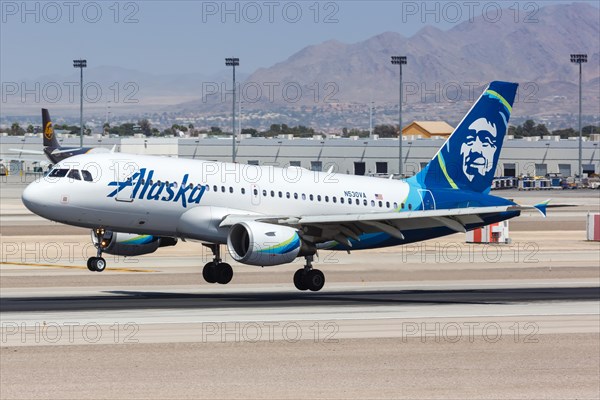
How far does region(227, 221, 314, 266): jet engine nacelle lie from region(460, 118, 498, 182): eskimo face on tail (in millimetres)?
11521

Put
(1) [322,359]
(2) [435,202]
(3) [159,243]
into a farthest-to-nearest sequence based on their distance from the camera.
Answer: (2) [435,202] < (3) [159,243] < (1) [322,359]

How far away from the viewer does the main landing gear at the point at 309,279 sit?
48906 millimetres

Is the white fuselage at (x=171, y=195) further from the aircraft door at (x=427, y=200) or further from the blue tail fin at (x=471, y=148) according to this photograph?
the blue tail fin at (x=471, y=148)

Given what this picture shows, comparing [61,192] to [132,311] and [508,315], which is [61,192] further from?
[508,315]

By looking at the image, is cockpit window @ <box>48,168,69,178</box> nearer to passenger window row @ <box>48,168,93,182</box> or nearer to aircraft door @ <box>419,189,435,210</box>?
passenger window row @ <box>48,168,93,182</box>

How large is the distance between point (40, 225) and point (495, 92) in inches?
2159

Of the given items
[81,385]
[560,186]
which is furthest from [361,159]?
[81,385]

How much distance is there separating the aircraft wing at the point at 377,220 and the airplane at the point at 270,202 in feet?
0.17

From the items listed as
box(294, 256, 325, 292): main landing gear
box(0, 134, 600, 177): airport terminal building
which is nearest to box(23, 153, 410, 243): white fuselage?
box(294, 256, 325, 292): main landing gear

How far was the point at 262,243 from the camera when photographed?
4450 cm

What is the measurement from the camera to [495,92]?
54062mm

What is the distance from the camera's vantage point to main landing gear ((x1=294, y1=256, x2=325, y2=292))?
48.9 meters

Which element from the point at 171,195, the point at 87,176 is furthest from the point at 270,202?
the point at 87,176

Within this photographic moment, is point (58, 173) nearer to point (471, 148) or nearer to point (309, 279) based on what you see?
point (309, 279)
